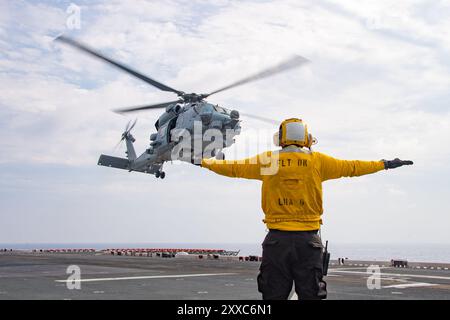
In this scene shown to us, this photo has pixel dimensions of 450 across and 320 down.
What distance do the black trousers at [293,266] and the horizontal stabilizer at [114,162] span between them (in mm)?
39032

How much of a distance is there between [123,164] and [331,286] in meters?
29.7

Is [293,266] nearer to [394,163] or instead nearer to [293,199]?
[293,199]

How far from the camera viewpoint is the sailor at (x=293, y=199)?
236 inches

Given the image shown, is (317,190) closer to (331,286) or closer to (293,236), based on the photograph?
(293,236)

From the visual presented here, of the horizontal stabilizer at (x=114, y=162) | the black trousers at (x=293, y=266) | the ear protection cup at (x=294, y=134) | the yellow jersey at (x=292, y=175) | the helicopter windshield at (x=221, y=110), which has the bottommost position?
the black trousers at (x=293, y=266)

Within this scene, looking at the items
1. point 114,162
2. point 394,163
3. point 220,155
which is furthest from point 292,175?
point 114,162

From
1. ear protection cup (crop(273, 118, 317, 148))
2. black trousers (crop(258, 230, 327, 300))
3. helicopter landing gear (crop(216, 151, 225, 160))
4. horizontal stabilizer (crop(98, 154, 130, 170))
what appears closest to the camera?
black trousers (crop(258, 230, 327, 300))

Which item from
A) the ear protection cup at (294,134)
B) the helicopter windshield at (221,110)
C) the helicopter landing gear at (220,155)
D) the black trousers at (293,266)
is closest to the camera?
the black trousers at (293,266)

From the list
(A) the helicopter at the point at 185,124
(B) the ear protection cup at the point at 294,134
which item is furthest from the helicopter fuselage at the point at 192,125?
(B) the ear protection cup at the point at 294,134

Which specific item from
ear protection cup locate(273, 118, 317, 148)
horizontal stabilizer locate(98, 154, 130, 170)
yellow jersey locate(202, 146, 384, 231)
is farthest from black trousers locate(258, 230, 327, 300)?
horizontal stabilizer locate(98, 154, 130, 170)

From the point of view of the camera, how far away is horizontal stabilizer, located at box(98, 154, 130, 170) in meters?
44.1

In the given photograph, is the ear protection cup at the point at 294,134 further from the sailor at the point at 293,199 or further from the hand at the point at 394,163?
the hand at the point at 394,163

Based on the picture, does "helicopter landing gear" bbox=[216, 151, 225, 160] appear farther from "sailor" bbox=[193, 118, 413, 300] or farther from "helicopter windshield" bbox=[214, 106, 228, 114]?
"sailor" bbox=[193, 118, 413, 300]
